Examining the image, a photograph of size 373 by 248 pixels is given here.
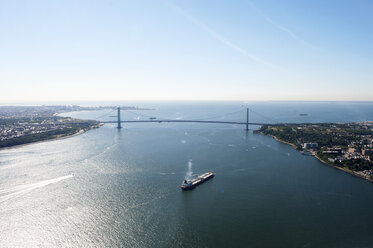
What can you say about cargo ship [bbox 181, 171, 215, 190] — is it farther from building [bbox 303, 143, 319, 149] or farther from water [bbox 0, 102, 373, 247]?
building [bbox 303, 143, 319, 149]

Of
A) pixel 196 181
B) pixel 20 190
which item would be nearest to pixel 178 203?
pixel 196 181

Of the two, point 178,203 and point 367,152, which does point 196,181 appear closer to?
point 178,203

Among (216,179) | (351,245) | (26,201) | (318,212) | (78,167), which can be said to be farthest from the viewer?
(78,167)

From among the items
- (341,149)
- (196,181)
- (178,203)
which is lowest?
(178,203)

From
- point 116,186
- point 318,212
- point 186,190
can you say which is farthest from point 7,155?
point 318,212

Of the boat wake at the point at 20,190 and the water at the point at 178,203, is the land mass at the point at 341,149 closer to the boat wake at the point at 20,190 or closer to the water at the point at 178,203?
the water at the point at 178,203

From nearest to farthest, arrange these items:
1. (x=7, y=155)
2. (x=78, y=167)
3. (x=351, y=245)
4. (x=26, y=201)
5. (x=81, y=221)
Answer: (x=351, y=245), (x=81, y=221), (x=26, y=201), (x=78, y=167), (x=7, y=155)

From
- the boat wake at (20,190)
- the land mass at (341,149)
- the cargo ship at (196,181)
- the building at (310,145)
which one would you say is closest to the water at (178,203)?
the boat wake at (20,190)

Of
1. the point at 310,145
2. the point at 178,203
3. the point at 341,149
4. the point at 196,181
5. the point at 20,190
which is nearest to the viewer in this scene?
the point at 178,203

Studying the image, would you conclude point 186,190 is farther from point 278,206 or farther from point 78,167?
point 78,167
